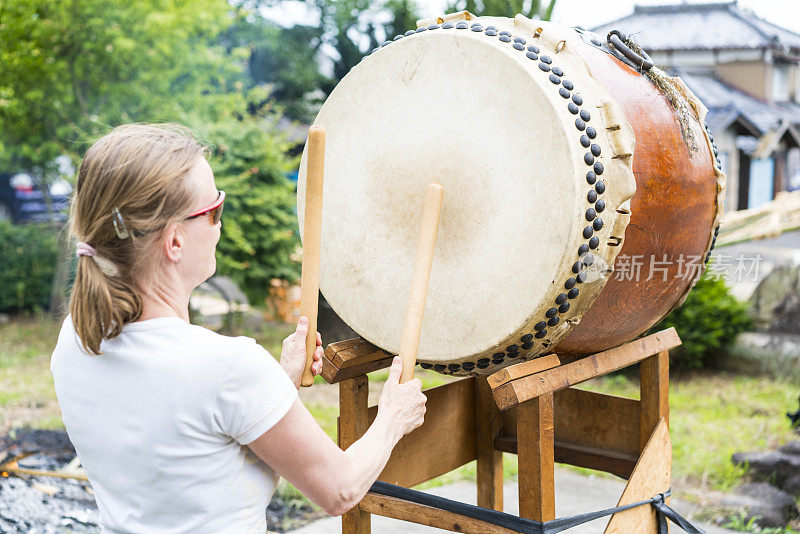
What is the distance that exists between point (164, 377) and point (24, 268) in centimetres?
756

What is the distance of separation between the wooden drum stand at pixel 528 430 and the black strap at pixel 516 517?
0.02 m

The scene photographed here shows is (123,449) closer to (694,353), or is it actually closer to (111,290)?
(111,290)

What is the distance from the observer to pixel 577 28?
187cm

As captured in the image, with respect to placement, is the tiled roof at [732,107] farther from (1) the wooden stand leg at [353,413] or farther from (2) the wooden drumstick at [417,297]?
(2) the wooden drumstick at [417,297]

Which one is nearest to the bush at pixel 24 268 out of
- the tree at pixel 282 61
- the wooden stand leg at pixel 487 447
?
the wooden stand leg at pixel 487 447

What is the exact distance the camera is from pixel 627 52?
5.92ft


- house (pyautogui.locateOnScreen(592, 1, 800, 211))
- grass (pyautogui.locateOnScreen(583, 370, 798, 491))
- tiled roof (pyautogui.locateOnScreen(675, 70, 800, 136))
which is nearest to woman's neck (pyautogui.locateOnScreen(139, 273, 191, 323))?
grass (pyautogui.locateOnScreen(583, 370, 798, 491))

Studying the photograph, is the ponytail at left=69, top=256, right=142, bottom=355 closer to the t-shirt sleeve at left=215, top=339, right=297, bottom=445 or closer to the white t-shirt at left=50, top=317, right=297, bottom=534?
the white t-shirt at left=50, top=317, right=297, bottom=534

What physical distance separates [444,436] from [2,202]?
12.8 metres

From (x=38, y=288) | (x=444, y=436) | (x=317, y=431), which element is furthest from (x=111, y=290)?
(x=38, y=288)

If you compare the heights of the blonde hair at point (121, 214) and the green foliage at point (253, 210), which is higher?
the blonde hair at point (121, 214)

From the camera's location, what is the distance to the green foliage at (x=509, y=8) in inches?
316

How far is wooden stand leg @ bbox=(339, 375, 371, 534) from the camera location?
6.23 feet

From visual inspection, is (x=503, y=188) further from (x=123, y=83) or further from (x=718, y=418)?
(x=123, y=83)
